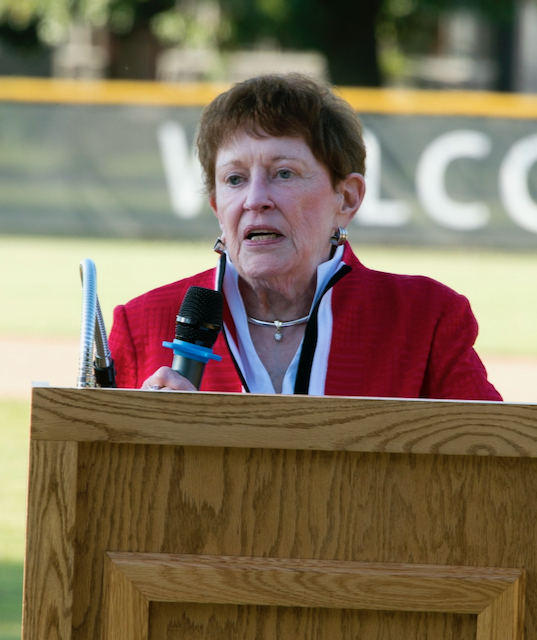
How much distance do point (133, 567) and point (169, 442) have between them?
0.62 feet

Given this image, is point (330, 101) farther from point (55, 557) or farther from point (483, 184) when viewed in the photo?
point (483, 184)

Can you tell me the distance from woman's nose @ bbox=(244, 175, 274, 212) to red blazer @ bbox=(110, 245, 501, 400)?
219mm

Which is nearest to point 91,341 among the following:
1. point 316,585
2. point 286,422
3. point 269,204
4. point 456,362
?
point 286,422

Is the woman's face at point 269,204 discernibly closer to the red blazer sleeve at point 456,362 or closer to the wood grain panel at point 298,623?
the red blazer sleeve at point 456,362

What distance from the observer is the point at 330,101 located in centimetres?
260

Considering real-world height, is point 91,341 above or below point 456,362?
below

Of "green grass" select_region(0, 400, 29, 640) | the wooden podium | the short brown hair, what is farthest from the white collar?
"green grass" select_region(0, 400, 29, 640)

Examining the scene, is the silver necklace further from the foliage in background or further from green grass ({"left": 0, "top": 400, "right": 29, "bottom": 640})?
the foliage in background

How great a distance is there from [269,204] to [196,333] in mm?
597

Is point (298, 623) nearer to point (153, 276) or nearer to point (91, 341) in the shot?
point (91, 341)

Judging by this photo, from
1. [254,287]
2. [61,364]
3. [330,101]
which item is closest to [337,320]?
[254,287]

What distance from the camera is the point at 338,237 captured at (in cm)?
270

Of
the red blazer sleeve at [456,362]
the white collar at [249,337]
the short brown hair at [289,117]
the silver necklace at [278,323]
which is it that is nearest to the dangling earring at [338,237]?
the white collar at [249,337]

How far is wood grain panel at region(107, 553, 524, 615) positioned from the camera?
61.4 inches
